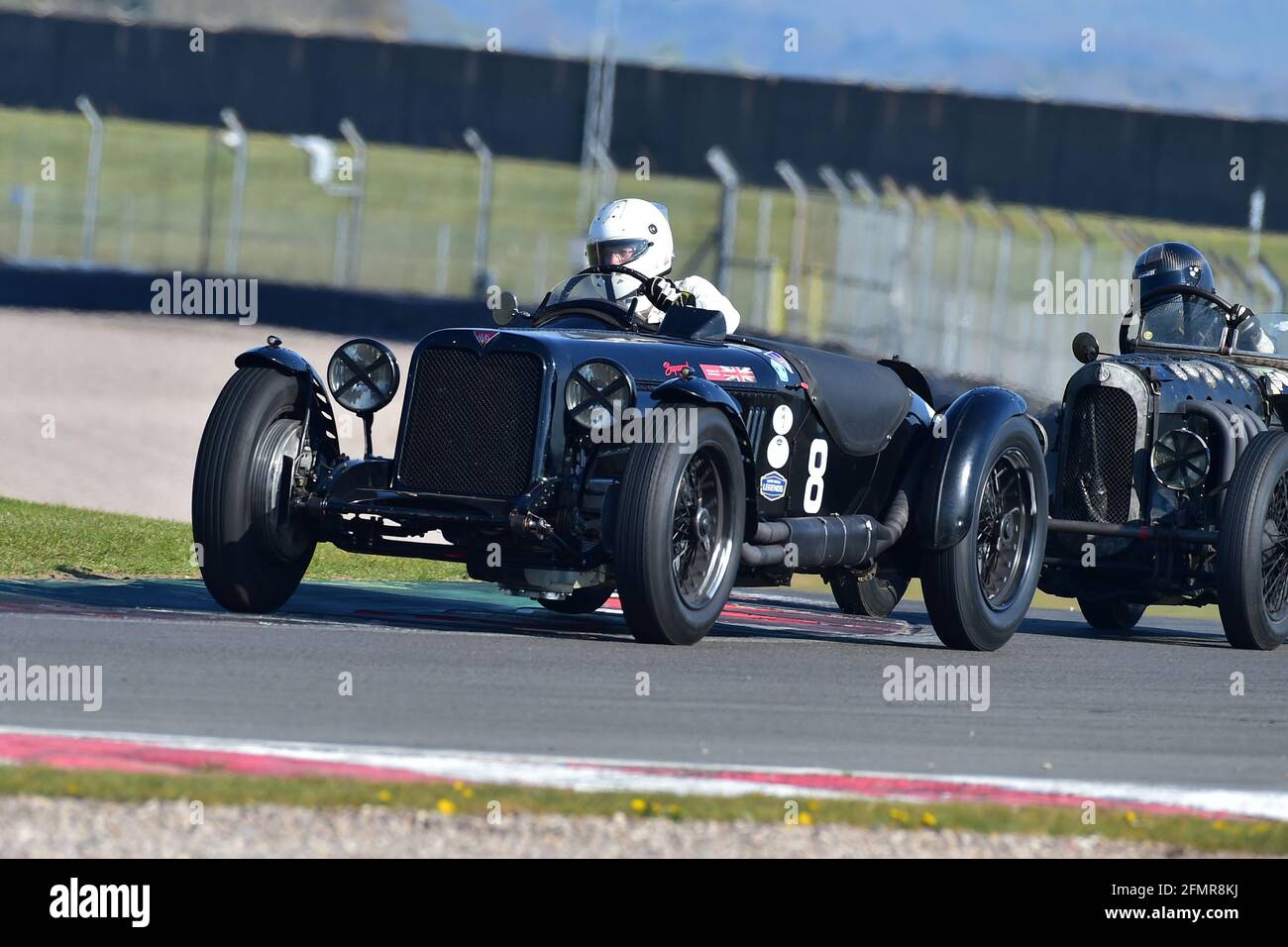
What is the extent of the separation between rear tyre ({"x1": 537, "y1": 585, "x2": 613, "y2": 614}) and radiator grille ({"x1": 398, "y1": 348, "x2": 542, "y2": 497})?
200cm

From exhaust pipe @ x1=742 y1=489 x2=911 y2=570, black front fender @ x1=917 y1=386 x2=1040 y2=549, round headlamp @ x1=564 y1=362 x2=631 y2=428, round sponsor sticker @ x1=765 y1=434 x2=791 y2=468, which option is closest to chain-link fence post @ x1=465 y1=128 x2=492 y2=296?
black front fender @ x1=917 y1=386 x2=1040 y2=549

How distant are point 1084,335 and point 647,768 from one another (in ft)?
19.9

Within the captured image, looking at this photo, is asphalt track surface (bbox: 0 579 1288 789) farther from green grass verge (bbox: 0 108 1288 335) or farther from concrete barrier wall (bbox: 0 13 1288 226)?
concrete barrier wall (bbox: 0 13 1288 226)

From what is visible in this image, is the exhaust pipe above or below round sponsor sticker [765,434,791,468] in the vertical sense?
below

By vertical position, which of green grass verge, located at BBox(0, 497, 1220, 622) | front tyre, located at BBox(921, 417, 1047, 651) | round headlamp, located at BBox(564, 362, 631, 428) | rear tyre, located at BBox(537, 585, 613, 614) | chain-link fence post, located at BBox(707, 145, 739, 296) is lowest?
green grass verge, located at BBox(0, 497, 1220, 622)

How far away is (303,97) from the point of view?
36750 millimetres

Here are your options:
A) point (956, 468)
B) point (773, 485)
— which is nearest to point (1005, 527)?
point (956, 468)

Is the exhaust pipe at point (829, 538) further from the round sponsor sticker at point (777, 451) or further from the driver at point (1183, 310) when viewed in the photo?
the driver at point (1183, 310)

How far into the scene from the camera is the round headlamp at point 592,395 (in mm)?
8750

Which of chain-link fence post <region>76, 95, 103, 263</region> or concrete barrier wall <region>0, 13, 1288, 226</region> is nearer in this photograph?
chain-link fence post <region>76, 95, 103, 263</region>

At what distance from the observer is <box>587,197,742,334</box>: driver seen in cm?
1001

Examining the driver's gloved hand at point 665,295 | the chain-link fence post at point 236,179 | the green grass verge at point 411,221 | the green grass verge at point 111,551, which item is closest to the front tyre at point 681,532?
the driver's gloved hand at point 665,295
